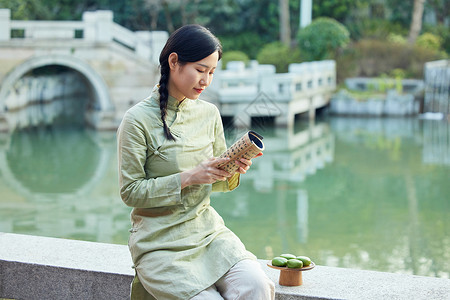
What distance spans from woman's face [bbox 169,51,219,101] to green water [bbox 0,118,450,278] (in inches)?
21.9

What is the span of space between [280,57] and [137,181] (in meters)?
15.4

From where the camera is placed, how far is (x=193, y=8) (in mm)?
20062

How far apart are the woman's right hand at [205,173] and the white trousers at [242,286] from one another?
11.9 inches

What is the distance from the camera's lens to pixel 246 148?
6.66 feet

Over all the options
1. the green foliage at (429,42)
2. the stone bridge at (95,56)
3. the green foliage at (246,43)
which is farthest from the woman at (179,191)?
the green foliage at (246,43)

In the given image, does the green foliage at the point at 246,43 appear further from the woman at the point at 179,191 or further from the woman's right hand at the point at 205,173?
the woman's right hand at the point at 205,173

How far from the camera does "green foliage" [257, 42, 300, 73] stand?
1712cm

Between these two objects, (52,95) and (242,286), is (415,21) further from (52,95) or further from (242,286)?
(242,286)

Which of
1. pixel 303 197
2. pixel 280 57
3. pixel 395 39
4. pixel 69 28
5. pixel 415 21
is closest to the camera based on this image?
pixel 303 197

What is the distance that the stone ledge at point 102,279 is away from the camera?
2.42 metres

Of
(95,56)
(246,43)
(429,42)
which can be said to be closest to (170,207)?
(95,56)

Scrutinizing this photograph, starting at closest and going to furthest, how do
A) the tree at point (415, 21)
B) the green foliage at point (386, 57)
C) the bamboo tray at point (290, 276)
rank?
the bamboo tray at point (290, 276), the green foliage at point (386, 57), the tree at point (415, 21)

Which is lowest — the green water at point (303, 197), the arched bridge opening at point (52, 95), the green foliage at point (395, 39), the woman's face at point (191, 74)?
the green water at point (303, 197)

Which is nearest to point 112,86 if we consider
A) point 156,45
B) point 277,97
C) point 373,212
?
point 156,45
